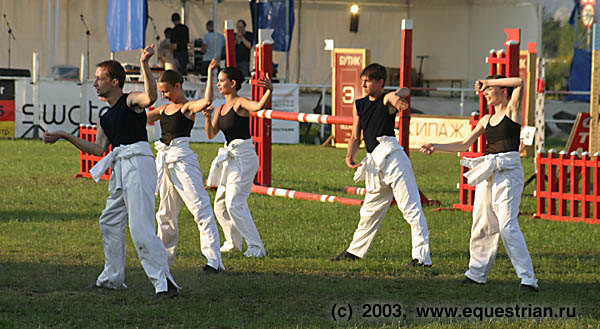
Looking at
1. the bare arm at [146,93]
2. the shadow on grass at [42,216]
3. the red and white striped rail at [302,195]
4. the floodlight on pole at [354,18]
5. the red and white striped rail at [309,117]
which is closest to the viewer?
the bare arm at [146,93]

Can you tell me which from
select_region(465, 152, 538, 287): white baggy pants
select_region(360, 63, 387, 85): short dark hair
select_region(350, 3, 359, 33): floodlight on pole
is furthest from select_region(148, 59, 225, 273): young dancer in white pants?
select_region(350, 3, 359, 33): floodlight on pole

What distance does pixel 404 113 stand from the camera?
13.6m

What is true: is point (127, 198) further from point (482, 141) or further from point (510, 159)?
point (482, 141)

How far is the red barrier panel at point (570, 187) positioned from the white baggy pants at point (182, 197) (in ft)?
18.3

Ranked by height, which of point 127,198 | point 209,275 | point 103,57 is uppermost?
point 103,57

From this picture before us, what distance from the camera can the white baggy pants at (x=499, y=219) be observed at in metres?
8.29

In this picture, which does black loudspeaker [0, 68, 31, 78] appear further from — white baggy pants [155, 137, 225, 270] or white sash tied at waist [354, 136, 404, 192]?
white sash tied at waist [354, 136, 404, 192]

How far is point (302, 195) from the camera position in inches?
574

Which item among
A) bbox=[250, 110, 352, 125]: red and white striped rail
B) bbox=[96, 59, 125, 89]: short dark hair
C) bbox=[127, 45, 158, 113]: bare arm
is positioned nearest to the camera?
bbox=[127, 45, 158, 113]: bare arm

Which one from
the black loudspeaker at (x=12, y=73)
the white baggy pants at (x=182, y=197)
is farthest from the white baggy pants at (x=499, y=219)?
the black loudspeaker at (x=12, y=73)

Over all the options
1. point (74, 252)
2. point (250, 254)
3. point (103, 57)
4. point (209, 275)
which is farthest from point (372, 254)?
point (103, 57)

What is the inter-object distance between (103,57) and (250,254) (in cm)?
2273

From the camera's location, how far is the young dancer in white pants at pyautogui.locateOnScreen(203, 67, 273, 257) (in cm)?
998

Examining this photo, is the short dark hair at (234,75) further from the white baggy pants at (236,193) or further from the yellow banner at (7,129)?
the yellow banner at (7,129)
